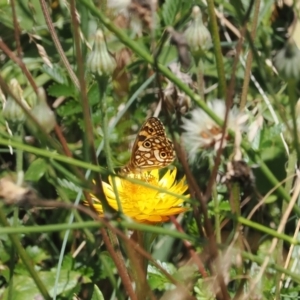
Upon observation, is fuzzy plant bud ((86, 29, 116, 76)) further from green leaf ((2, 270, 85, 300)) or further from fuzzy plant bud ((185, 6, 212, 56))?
green leaf ((2, 270, 85, 300))

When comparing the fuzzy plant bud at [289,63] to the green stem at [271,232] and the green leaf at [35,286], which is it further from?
the green leaf at [35,286]

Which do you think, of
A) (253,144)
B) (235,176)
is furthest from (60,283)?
(235,176)

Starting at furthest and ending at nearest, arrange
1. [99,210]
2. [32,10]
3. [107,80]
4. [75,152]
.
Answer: [32,10] < [75,152] < [99,210] < [107,80]

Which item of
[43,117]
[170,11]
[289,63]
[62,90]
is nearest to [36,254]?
[62,90]

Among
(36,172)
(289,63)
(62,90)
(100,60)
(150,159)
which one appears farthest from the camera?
(62,90)

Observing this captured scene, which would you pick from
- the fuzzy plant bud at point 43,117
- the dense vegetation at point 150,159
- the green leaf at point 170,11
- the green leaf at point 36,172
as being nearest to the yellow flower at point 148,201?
the dense vegetation at point 150,159

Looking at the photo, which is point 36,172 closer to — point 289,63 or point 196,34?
point 196,34

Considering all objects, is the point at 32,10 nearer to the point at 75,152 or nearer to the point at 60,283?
the point at 75,152
